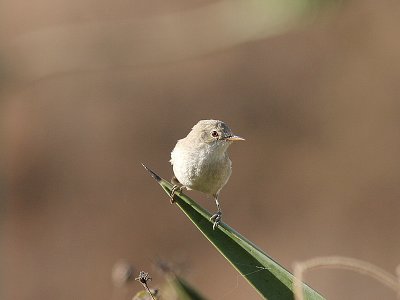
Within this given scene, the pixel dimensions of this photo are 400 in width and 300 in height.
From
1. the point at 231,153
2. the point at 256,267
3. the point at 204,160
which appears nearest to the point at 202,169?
the point at 204,160

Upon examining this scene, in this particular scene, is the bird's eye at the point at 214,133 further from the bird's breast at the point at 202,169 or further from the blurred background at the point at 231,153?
the blurred background at the point at 231,153

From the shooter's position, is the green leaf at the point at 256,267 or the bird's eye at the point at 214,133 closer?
the green leaf at the point at 256,267

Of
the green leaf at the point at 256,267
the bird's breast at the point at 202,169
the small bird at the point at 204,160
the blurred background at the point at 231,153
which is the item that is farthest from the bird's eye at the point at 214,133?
the blurred background at the point at 231,153

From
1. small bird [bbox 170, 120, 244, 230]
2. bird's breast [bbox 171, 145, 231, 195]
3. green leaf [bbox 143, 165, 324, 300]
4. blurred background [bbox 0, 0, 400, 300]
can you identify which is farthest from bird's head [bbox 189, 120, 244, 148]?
blurred background [bbox 0, 0, 400, 300]

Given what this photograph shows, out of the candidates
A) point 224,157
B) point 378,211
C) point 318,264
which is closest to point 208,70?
point 378,211

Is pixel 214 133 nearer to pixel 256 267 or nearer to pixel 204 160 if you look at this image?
pixel 204 160

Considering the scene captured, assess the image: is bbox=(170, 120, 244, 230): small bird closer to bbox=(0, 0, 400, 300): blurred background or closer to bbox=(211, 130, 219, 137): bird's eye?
bbox=(211, 130, 219, 137): bird's eye
